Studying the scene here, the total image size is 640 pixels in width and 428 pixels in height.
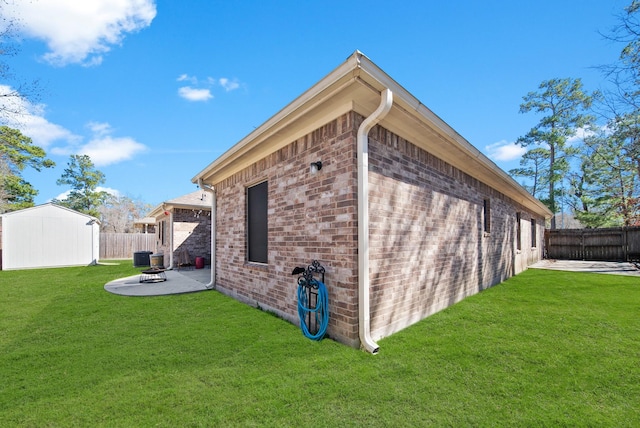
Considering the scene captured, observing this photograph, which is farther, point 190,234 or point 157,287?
point 190,234

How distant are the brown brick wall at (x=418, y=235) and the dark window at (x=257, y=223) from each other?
233 cm

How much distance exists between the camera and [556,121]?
17688 mm

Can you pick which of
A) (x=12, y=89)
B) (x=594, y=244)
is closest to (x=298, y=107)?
(x=12, y=89)

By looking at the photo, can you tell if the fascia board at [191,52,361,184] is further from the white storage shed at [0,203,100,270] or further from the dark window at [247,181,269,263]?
the white storage shed at [0,203,100,270]

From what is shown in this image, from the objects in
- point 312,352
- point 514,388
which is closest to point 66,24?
point 312,352

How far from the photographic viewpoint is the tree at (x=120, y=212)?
31406 mm

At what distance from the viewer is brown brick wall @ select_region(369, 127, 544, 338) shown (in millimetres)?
3516

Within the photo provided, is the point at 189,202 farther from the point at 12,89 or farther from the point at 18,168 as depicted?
the point at 18,168

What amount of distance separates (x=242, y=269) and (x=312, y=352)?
9.60 ft

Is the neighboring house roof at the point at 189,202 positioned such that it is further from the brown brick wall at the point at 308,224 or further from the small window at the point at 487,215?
the small window at the point at 487,215

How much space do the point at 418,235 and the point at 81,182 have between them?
34.4 meters

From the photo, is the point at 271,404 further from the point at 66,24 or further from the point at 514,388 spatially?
the point at 66,24

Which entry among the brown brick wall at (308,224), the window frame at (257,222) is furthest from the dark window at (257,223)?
the brown brick wall at (308,224)

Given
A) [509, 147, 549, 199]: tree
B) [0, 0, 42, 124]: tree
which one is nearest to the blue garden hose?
[0, 0, 42, 124]: tree
